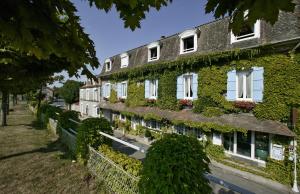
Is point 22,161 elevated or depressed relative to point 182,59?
depressed

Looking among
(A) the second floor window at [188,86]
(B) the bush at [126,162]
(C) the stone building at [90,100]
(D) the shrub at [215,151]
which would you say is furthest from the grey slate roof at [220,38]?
(C) the stone building at [90,100]

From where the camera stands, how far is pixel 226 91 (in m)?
14.0

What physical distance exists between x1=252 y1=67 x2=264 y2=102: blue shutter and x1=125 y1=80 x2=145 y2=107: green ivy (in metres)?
10.9

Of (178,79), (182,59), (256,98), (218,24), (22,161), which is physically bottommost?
(22,161)

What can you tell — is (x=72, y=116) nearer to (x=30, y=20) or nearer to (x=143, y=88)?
(x=143, y=88)

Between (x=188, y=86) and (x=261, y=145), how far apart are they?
21.0 ft

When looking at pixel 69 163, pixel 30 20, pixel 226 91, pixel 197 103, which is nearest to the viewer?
pixel 30 20

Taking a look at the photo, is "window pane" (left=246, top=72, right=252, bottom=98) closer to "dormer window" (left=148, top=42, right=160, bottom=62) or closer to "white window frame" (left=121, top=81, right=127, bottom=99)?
"dormer window" (left=148, top=42, right=160, bottom=62)

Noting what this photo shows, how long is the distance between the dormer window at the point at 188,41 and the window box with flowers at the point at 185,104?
3.66 meters

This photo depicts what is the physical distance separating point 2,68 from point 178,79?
12925 mm

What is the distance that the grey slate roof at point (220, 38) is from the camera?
11.4 metres

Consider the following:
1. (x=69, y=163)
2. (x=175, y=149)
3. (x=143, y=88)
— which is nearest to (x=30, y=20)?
(x=175, y=149)

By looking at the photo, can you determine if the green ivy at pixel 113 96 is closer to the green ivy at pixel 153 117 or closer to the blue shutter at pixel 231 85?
the green ivy at pixel 153 117

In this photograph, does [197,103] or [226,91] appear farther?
[197,103]
